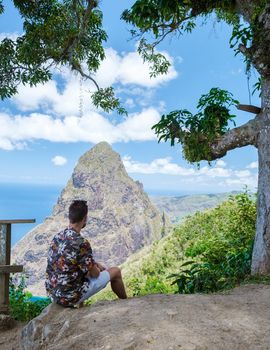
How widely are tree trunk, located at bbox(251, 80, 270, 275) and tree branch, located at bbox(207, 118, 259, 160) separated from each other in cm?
13

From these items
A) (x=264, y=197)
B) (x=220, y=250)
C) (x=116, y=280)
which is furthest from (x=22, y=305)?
(x=264, y=197)

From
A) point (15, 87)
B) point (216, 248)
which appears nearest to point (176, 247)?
point (216, 248)

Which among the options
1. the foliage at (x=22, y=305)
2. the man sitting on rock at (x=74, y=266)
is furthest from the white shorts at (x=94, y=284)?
the foliage at (x=22, y=305)

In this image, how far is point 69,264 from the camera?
5547mm

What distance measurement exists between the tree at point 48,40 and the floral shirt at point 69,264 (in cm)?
598

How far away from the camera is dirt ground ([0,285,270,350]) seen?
4.13m

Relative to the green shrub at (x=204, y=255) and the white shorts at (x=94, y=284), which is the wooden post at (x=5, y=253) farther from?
the green shrub at (x=204, y=255)

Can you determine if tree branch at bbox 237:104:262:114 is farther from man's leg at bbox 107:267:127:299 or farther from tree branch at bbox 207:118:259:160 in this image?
man's leg at bbox 107:267:127:299

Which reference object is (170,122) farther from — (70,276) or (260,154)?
(70,276)

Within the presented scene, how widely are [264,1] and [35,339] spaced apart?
253 inches

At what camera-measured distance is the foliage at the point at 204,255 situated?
328 inches

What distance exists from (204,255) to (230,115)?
13.1 feet

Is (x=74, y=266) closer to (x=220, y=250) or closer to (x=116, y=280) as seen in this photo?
(x=116, y=280)

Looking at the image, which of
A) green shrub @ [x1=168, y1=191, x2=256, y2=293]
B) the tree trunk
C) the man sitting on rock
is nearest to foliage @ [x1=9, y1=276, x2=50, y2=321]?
green shrub @ [x1=168, y1=191, x2=256, y2=293]
